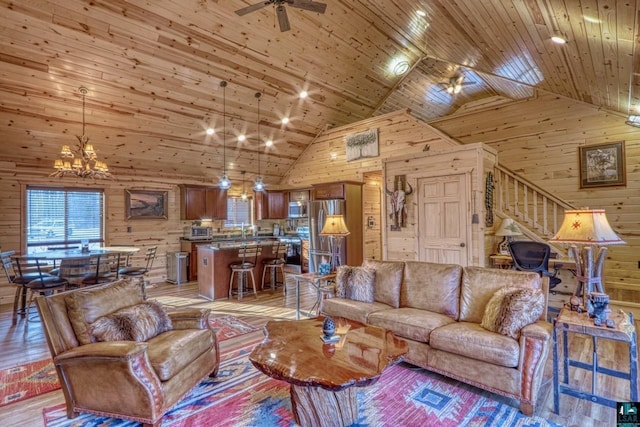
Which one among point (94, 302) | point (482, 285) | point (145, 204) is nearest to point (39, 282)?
point (94, 302)

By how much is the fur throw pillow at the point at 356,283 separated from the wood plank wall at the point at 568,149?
4.31 m

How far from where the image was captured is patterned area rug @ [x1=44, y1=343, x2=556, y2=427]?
2.33 meters

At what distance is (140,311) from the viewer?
2.74 m

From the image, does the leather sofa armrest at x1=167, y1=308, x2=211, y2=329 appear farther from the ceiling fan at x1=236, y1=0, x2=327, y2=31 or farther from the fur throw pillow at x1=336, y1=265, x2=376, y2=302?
the ceiling fan at x1=236, y1=0, x2=327, y2=31

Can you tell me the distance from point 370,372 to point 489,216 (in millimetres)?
4134

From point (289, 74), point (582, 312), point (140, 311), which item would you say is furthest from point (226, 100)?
point (582, 312)

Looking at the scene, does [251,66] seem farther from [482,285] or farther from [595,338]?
[595,338]

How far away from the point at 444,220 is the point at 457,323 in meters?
2.68

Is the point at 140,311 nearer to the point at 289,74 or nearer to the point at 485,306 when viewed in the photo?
the point at 485,306

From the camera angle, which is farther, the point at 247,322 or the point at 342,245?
the point at 342,245

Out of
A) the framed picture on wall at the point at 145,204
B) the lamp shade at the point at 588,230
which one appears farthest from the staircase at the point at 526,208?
the framed picture on wall at the point at 145,204

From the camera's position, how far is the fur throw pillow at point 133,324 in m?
2.44

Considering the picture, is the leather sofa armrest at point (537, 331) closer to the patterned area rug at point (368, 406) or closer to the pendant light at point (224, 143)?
the patterned area rug at point (368, 406)

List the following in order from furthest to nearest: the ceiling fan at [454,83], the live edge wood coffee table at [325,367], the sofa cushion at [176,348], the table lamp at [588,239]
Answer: the ceiling fan at [454,83] < the table lamp at [588,239] < the sofa cushion at [176,348] < the live edge wood coffee table at [325,367]
